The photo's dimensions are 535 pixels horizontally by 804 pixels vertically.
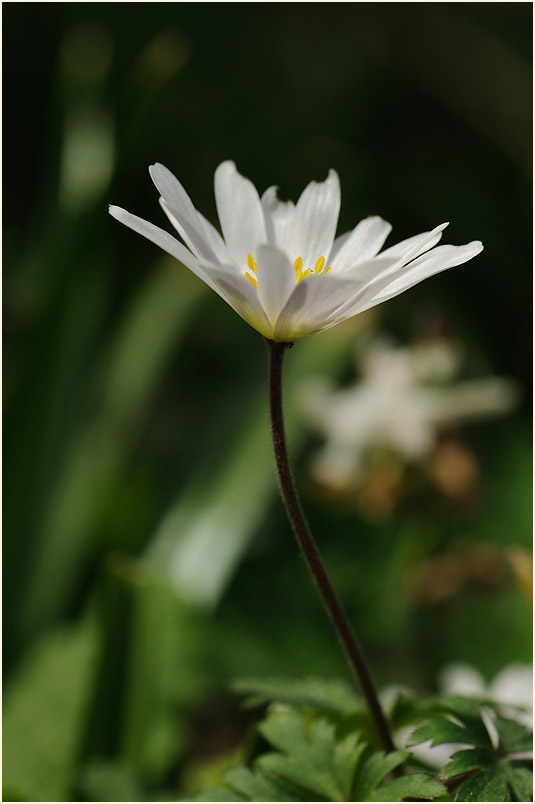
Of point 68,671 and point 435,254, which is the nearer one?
point 435,254

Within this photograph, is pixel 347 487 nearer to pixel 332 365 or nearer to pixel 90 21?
pixel 332 365

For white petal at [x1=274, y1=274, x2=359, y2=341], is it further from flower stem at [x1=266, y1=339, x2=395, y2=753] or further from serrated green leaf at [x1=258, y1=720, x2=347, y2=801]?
serrated green leaf at [x1=258, y1=720, x2=347, y2=801]

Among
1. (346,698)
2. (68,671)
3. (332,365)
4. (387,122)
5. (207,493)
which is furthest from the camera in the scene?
(387,122)

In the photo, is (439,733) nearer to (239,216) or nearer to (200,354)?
(239,216)

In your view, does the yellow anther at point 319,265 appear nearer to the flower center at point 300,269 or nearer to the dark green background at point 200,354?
the flower center at point 300,269

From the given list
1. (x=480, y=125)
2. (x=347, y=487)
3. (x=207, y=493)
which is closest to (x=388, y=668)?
(x=347, y=487)

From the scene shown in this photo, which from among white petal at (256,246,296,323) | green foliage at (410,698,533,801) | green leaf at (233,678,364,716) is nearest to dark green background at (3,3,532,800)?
green leaf at (233,678,364,716)

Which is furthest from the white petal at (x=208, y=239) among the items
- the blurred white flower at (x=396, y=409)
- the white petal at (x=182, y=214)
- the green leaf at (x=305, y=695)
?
the blurred white flower at (x=396, y=409)
